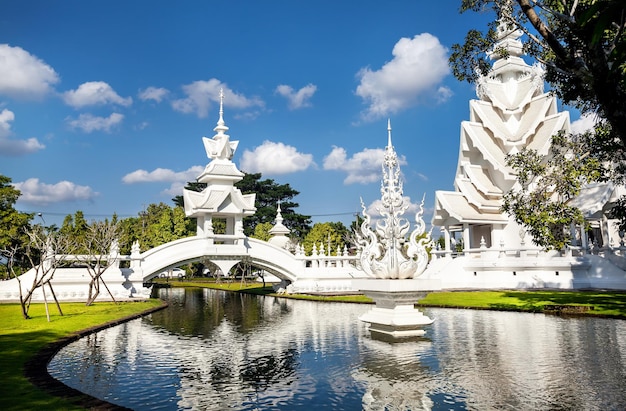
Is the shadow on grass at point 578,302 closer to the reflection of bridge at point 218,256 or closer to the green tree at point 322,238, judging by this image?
the reflection of bridge at point 218,256

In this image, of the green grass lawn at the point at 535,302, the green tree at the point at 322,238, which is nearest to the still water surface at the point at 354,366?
the green grass lawn at the point at 535,302

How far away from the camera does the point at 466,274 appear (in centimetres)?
3266

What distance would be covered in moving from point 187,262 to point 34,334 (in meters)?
16.0

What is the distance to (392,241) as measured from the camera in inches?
589

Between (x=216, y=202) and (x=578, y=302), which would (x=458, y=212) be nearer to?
(x=578, y=302)

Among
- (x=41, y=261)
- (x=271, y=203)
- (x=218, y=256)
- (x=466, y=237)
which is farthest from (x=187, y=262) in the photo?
(x=271, y=203)

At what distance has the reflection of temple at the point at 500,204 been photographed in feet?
95.5

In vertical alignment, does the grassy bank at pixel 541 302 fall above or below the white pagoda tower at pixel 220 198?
below

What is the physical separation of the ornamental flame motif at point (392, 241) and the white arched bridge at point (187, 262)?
9.35 m

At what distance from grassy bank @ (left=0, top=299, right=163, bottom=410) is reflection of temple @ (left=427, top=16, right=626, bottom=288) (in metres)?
20.2

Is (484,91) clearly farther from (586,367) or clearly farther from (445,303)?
(586,367)

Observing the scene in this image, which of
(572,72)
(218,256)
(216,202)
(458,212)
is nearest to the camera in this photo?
(572,72)

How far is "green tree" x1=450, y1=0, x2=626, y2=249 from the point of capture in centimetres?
612

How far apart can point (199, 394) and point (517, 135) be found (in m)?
36.6
